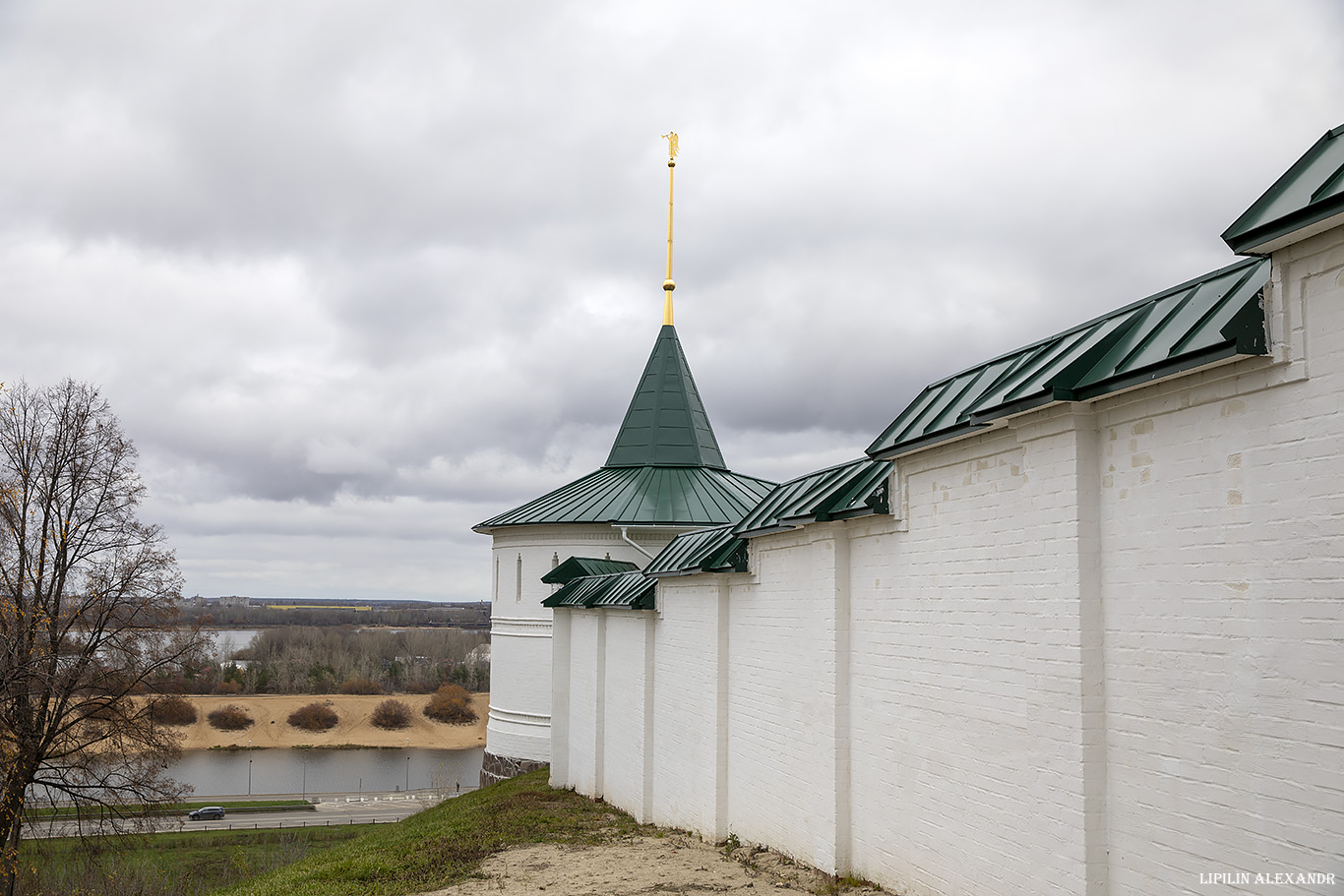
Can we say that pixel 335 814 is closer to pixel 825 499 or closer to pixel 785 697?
pixel 785 697

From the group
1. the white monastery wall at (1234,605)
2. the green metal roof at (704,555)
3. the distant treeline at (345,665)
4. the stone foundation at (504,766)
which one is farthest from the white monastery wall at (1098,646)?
the distant treeline at (345,665)

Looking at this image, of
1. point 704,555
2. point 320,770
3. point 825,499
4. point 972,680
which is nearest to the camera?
point 972,680

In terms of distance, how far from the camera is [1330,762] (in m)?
4.07

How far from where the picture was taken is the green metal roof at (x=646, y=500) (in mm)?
24297

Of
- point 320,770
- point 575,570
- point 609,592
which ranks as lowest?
point 320,770

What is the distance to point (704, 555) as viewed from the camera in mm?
11508

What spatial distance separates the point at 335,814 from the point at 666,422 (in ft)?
93.5

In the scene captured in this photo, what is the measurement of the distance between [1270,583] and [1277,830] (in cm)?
112

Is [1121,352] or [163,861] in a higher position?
[1121,352]

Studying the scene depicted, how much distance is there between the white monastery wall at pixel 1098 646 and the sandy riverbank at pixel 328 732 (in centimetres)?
5866

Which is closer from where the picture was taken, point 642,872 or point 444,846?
point 642,872

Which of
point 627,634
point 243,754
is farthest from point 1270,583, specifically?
point 243,754

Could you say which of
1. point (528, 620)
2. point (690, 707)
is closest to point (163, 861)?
point (528, 620)

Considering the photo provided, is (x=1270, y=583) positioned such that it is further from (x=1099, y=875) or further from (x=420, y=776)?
(x=420, y=776)
